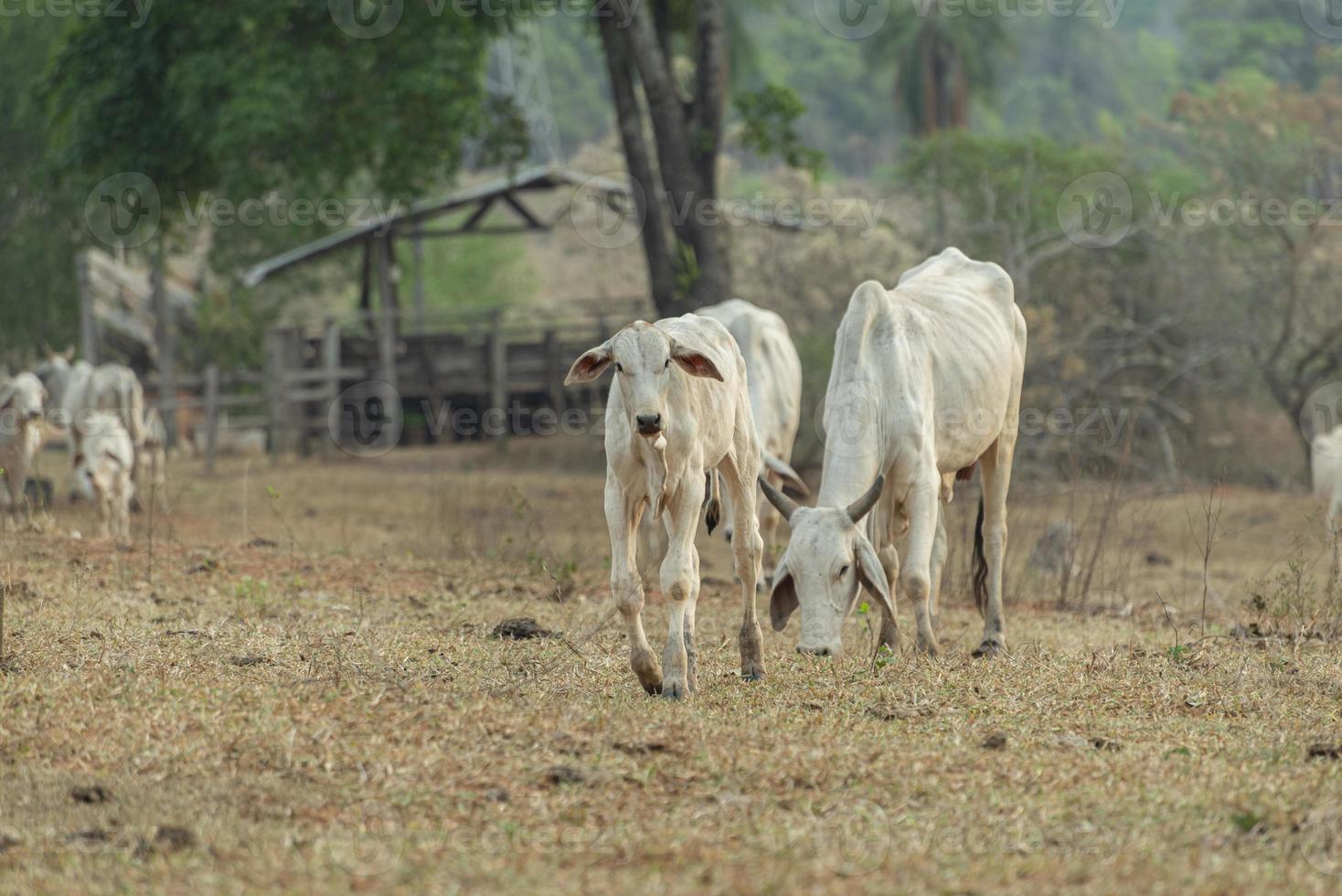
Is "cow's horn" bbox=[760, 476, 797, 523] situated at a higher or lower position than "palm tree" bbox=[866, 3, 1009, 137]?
lower

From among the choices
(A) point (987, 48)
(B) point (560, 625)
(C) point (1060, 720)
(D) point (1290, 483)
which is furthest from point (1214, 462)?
(A) point (987, 48)

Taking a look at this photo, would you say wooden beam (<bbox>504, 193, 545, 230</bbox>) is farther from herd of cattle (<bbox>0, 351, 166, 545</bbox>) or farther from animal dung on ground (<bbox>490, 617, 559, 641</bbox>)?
animal dung on ground (<bbox>490, 617, 559, 641</bbox>)

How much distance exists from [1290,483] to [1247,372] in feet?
7.67

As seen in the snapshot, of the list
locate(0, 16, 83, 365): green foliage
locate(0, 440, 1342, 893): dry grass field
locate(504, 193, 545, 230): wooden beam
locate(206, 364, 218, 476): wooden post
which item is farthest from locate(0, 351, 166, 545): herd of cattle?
locate(0, 16, 83, 365): green foliage

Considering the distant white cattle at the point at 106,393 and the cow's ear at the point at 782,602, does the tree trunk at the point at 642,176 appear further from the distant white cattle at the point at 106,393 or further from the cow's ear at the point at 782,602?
the cow's ear at the point at 782,602

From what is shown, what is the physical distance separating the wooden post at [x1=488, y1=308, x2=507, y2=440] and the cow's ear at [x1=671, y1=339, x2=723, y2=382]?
16.7 meters

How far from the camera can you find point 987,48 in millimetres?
39906

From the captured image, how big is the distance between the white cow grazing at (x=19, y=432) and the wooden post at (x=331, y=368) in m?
8.87

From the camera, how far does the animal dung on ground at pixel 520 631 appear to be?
25.3 ft

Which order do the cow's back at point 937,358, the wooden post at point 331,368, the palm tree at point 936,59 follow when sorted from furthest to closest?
the palm tree at point 936,59
the wooden post at point 331,368
the cow's back at point 937,358

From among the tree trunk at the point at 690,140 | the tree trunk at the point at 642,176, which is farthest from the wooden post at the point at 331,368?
the tree trunk at the point at 690,140

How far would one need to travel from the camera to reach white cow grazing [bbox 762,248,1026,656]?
7047 mm

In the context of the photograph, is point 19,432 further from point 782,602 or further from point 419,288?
point 419,288

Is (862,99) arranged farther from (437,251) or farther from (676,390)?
(676,390)
